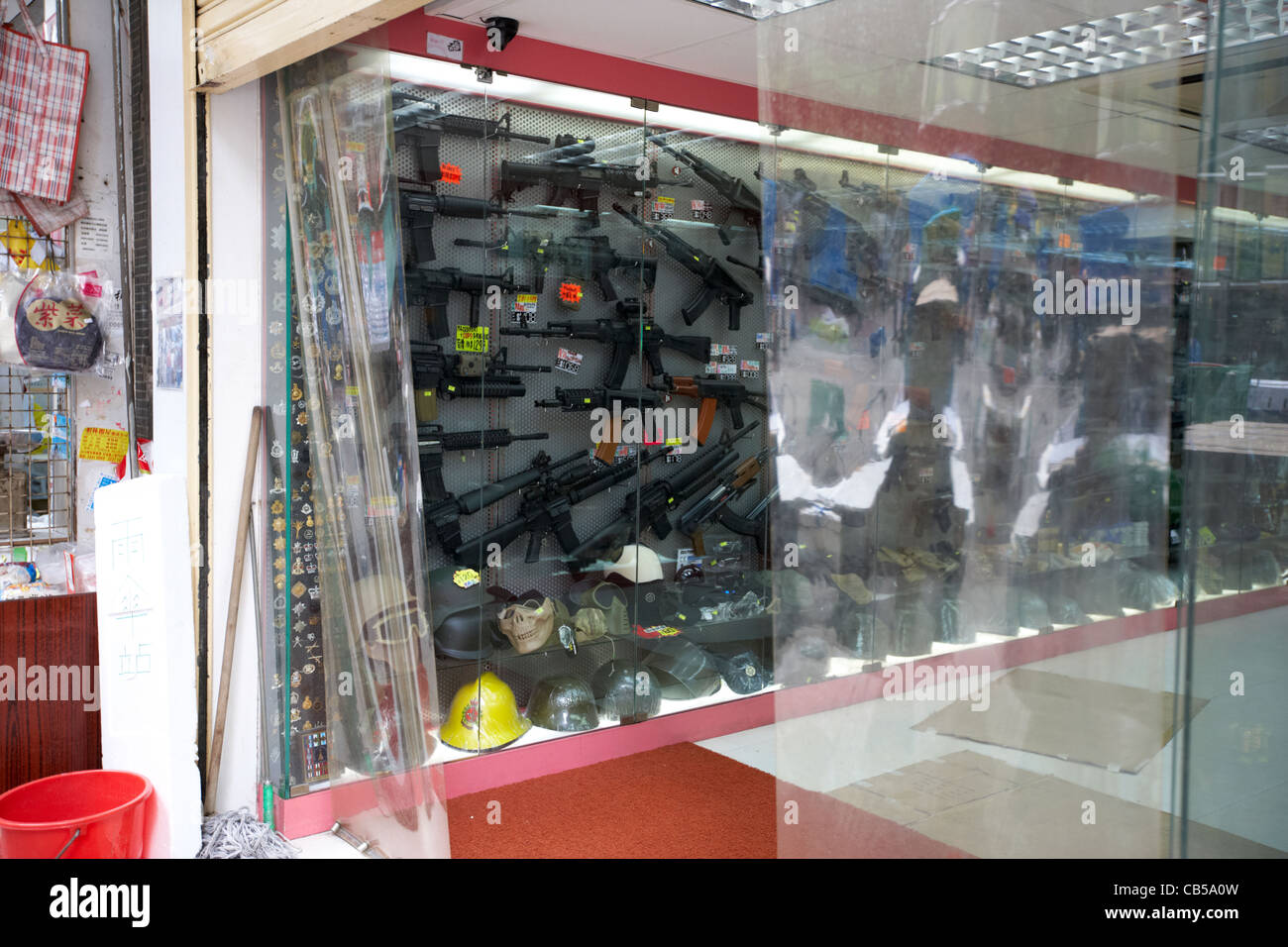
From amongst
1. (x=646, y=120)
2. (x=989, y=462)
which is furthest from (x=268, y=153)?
(x=989, y=462)

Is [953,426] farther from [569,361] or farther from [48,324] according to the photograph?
[48,324]

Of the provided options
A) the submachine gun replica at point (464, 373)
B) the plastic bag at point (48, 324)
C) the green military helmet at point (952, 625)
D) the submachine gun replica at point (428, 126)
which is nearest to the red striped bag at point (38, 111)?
the plastic bag at point (48, 324)

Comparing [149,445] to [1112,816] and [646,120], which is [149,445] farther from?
[1112,816]

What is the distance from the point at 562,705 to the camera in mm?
4367

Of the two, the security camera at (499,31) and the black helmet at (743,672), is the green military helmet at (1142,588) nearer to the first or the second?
the black helmet at (743,672)

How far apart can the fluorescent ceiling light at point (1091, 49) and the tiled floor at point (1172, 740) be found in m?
1.28

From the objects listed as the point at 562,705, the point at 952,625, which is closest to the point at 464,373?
the point at 562,705

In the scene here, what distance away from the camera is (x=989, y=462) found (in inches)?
95.8

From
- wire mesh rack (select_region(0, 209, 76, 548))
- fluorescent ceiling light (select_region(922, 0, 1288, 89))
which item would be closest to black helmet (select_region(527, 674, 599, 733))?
wire mesh rack (select_region(0, 209, 76, 548))

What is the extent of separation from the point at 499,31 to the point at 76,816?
10.5 ft

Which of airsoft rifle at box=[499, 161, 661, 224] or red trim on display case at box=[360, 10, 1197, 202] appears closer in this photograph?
red trim on display case at box=[360, 10, 1197, 202]

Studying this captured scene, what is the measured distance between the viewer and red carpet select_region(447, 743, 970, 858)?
3.53 metres

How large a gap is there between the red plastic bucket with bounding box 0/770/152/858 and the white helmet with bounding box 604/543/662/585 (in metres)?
2.17

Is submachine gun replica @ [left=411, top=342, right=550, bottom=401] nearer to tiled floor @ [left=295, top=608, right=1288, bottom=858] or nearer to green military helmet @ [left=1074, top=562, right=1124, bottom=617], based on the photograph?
tiled floor @ [left=295, top=608, right=1288, bottom=858]
